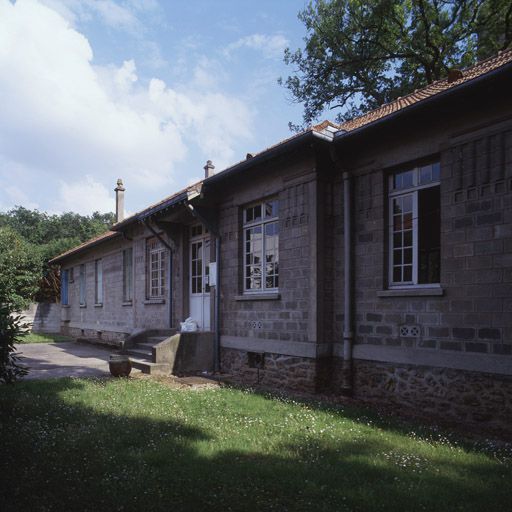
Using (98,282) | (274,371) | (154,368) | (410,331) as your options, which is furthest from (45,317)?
(410,331)

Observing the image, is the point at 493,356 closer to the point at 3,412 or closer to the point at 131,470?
the point at 131,470

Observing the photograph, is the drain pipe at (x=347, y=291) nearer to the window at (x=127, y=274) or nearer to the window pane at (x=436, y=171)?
the window pane at (x=436, y=171)

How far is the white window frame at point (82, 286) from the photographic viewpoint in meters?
21.1

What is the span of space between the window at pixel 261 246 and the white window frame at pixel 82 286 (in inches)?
517

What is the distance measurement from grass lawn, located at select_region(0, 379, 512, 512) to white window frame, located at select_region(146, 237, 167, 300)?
6.74 m

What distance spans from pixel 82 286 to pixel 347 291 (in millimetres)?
16492

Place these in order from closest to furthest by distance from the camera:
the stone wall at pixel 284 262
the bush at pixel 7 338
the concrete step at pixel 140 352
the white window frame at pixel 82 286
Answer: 1. the bush at pixel 7 338
2. the stone wall at pixel 284 262
3. the concrete step at pixel 140 352
4. the white window frame at pixel 82 286

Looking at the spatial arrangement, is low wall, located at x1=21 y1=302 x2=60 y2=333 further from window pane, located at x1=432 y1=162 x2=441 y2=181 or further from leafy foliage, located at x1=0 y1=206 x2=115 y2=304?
window pane, located at x1=432 y1=162 x2=441 y2=181

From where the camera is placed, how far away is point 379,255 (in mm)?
7488

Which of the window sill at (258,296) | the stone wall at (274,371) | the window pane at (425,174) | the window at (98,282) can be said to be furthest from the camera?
the window at (98,282)

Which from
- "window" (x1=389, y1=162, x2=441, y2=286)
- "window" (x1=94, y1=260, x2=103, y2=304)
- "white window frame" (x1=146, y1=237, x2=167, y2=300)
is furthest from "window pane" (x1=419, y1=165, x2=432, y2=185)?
"window" (x1=94, y1=260, x2=103, y2=304)

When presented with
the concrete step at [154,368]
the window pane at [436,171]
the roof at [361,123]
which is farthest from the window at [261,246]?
the window pane at [436,171]

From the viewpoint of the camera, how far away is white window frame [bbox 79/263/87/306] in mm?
21141

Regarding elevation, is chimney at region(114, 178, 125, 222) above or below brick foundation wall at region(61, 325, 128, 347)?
above
